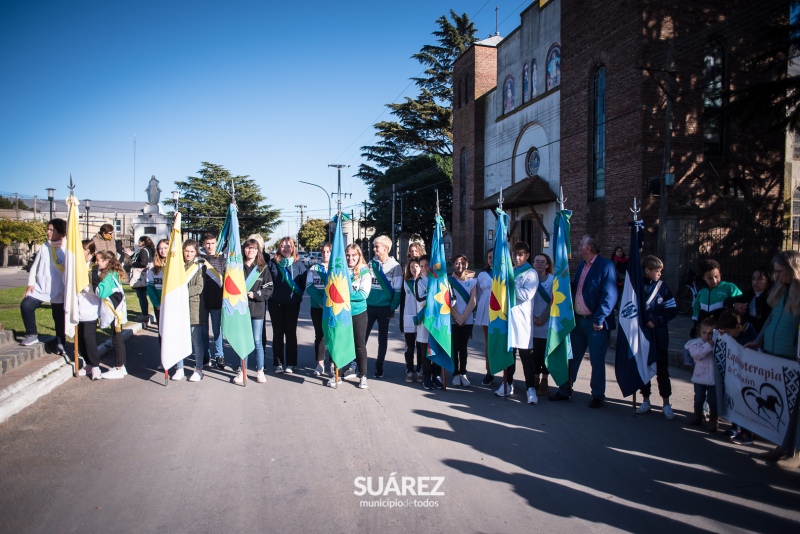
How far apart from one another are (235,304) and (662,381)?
5.79m

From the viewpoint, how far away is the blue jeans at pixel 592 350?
662cm

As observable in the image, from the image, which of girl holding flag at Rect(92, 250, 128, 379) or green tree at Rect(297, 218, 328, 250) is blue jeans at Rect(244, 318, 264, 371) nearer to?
girl holding flag at Rect(92, 250, 128, 379)

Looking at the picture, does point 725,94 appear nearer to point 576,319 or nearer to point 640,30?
point 640,30

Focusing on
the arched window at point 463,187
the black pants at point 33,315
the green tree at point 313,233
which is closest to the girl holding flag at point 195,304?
the black pants at point 33,315

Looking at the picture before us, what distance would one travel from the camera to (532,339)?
→ 23.2 feet

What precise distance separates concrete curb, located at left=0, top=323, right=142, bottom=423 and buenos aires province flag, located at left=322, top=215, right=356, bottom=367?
3.66 meters

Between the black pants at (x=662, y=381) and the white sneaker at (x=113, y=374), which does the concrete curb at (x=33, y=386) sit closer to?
the white sneaker at (x=113, y=374)

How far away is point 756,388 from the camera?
530cm

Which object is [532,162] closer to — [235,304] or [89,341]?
[235,304]

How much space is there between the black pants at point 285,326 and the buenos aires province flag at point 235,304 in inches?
23.5

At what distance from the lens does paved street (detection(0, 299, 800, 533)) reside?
386cm

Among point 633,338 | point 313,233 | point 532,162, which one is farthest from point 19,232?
point 633,338

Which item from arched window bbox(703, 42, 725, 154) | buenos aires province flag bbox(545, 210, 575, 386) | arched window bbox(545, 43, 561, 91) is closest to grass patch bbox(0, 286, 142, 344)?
buenos aires province flag bbox(545, 210, 575, 386)

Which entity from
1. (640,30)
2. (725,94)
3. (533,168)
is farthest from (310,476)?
(533,168)
